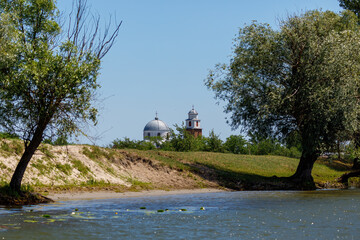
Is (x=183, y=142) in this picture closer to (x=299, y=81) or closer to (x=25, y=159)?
(x=299, y=81)

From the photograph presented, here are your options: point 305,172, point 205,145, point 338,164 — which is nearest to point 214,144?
point 205,145

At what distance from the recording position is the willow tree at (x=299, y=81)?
41.5m

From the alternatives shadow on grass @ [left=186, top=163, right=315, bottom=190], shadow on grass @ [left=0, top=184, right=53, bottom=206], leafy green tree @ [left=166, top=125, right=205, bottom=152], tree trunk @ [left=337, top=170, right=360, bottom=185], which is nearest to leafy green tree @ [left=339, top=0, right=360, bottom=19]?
tree trunk @ [left=337, top=170, right=360, bottom=185]

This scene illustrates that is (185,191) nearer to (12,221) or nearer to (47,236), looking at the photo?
(12,221)

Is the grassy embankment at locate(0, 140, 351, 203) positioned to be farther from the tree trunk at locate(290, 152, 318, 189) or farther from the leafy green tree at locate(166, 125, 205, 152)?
the leafy green tree at locate(166, 125, 205, 152)

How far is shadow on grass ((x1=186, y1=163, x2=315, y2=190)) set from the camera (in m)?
44.7

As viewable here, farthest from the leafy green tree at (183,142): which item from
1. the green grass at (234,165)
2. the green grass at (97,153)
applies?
the green grass at (97,153)

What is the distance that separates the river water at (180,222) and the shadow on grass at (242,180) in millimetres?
17936

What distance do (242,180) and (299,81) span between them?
11.2m

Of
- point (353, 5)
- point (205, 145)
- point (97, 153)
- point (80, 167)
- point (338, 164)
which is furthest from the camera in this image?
point (205, 145)

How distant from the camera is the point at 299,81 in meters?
42.7

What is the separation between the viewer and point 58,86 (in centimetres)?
2462

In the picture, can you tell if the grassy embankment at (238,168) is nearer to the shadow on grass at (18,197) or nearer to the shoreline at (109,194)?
the shoreline at (109,194)

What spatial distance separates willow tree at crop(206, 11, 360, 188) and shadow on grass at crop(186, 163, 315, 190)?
1247mm
